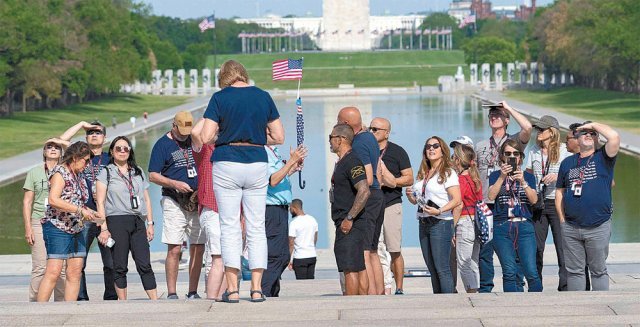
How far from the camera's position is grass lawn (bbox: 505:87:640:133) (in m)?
54.8

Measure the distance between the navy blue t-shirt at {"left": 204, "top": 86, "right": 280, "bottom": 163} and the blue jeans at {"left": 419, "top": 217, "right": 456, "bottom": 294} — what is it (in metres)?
2.24

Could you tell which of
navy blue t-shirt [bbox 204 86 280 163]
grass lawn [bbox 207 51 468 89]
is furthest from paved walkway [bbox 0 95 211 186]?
grass lawn [bbox 207 51 468 89]

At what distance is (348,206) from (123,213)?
1.96 meters

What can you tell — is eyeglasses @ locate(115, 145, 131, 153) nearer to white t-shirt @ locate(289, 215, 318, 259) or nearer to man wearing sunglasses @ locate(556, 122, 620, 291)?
white t-shirt @ locate(289, 215, 318, 259)

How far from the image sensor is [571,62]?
277 feet

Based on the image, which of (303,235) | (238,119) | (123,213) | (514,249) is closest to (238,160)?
(238,119)

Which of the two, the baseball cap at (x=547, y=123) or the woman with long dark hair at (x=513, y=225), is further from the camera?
the baseball cap at (x=547, y=123)

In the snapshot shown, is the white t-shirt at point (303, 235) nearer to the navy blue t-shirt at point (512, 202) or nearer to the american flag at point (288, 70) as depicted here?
the american flag at point (288, 70)

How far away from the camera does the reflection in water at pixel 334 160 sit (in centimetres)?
2092

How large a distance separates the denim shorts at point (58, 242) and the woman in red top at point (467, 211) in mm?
3161

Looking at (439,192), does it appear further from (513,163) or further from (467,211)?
(513,163)

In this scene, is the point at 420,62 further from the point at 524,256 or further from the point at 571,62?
the point at 524,256

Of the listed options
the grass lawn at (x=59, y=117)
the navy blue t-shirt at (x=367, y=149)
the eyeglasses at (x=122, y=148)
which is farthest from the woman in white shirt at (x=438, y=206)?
the grass lawn at (x=59, y=117)

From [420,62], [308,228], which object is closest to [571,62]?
[420,62]
